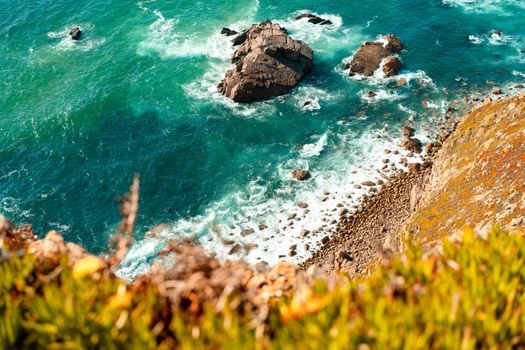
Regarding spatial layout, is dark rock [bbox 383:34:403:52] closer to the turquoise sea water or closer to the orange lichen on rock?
the turquoise sea water

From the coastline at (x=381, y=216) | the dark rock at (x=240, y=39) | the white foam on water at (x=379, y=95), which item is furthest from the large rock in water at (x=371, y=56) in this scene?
the coastline at (x=381, y=216)

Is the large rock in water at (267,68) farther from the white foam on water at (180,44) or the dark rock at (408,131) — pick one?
the dark rock at (408,131)

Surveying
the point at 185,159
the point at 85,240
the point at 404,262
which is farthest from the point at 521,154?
the point at 85,240

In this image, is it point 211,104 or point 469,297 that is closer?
point 469,297

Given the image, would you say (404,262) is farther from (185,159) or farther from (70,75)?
(70,75)

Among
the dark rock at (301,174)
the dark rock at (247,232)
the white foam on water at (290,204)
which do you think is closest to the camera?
the white foam on water at (290,204)

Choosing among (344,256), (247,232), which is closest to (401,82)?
(344,256)

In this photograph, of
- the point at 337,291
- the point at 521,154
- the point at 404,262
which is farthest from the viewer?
the point at 521,154
